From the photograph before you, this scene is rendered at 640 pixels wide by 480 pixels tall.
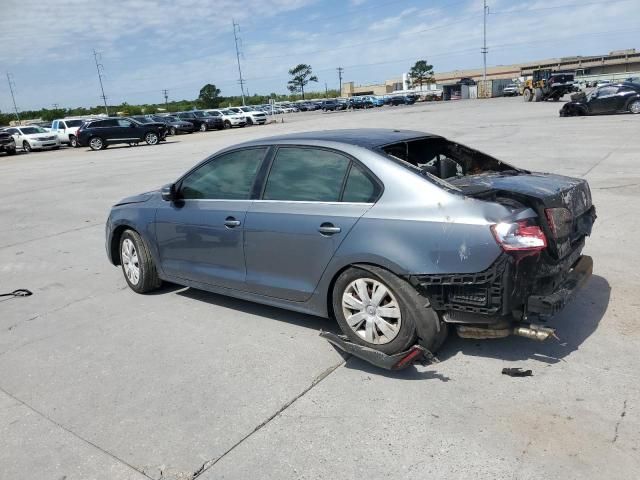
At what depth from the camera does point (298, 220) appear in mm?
4047

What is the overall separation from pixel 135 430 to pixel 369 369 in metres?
1.56

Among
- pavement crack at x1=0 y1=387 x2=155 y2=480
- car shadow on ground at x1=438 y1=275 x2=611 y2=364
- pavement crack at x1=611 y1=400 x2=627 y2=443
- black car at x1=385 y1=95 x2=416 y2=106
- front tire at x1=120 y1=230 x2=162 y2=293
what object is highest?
front tire at x1=120 y1=230 x2=162 y2=293

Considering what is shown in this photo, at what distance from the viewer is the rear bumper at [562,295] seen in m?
3.34

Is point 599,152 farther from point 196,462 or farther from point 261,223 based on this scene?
point 196,462

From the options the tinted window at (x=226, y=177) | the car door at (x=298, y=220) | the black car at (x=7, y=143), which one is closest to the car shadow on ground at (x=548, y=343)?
the car door at (x=298, y=220)

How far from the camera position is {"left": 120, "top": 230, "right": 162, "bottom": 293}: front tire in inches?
216

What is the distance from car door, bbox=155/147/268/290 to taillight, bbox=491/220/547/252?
2.08 meters

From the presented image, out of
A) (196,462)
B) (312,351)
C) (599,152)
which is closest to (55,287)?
(312,351)

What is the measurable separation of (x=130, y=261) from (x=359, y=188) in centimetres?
304

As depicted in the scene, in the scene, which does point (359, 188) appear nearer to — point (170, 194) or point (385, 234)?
point (385, 234)

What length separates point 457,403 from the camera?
3.25 meters

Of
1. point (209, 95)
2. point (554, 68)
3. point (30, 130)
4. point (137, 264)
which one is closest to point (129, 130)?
point (30, 130)

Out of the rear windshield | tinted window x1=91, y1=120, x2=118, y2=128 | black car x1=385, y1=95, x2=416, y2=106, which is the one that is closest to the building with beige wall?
black car x1=385, y1=95, x2=416, y2=106

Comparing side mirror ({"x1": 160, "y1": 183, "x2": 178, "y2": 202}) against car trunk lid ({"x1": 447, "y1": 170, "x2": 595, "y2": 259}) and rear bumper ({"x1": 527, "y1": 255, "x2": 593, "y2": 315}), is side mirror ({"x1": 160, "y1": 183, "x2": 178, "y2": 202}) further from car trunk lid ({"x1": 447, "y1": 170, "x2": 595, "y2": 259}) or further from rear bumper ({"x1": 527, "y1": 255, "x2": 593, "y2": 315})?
rear bumper ({"x1": 527, "y1": 255, "x2": 593, "y2": 315})
